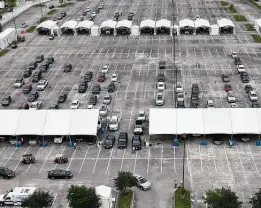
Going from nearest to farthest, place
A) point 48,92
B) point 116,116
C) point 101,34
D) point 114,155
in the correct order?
point 114,155 < point 116,116 < point 48,92 < point 101,34

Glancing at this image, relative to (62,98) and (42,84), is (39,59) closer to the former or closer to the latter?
(42,84)

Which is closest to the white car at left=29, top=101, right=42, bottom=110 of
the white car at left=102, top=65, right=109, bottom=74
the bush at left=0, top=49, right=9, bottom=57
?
the white car at left=102, top=65, right=109, bottom=74

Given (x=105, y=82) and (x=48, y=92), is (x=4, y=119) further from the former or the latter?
(x=105, y=82)

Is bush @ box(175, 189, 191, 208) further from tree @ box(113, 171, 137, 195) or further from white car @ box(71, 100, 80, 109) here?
white car @ box(71, 100, 80, 109)

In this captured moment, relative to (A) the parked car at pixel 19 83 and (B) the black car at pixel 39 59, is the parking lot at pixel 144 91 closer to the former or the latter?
(A) the parked car at pixel 19 83

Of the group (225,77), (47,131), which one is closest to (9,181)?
(47,131)

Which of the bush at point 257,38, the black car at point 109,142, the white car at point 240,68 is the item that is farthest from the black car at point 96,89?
the bush at point 257,38
